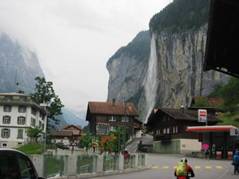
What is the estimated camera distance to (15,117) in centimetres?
11844

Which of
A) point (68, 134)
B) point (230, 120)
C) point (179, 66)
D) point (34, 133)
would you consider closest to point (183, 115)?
point (230, 120)

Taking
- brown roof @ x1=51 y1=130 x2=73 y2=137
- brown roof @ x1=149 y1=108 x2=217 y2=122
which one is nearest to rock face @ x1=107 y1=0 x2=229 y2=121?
brown roof @ x1=51 y1=130 x2=73 y2=137

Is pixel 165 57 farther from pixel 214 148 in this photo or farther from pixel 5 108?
pixel 214 148

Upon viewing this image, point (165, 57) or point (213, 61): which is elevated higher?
point (165, 57)

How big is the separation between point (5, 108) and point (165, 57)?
59.8 m

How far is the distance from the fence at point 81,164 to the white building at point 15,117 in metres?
71.8

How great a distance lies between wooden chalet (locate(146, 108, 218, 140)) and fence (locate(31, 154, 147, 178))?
40507mm

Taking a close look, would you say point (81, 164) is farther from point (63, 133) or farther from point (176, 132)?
point (63, 133)

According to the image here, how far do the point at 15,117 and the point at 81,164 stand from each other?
8721cm

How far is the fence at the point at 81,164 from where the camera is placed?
27031 mm

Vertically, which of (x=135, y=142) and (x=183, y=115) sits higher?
(x=183, y=115)

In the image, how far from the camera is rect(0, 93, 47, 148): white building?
4584 inches

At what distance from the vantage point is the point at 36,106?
120 m

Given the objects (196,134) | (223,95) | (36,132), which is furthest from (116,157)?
(36,132)
